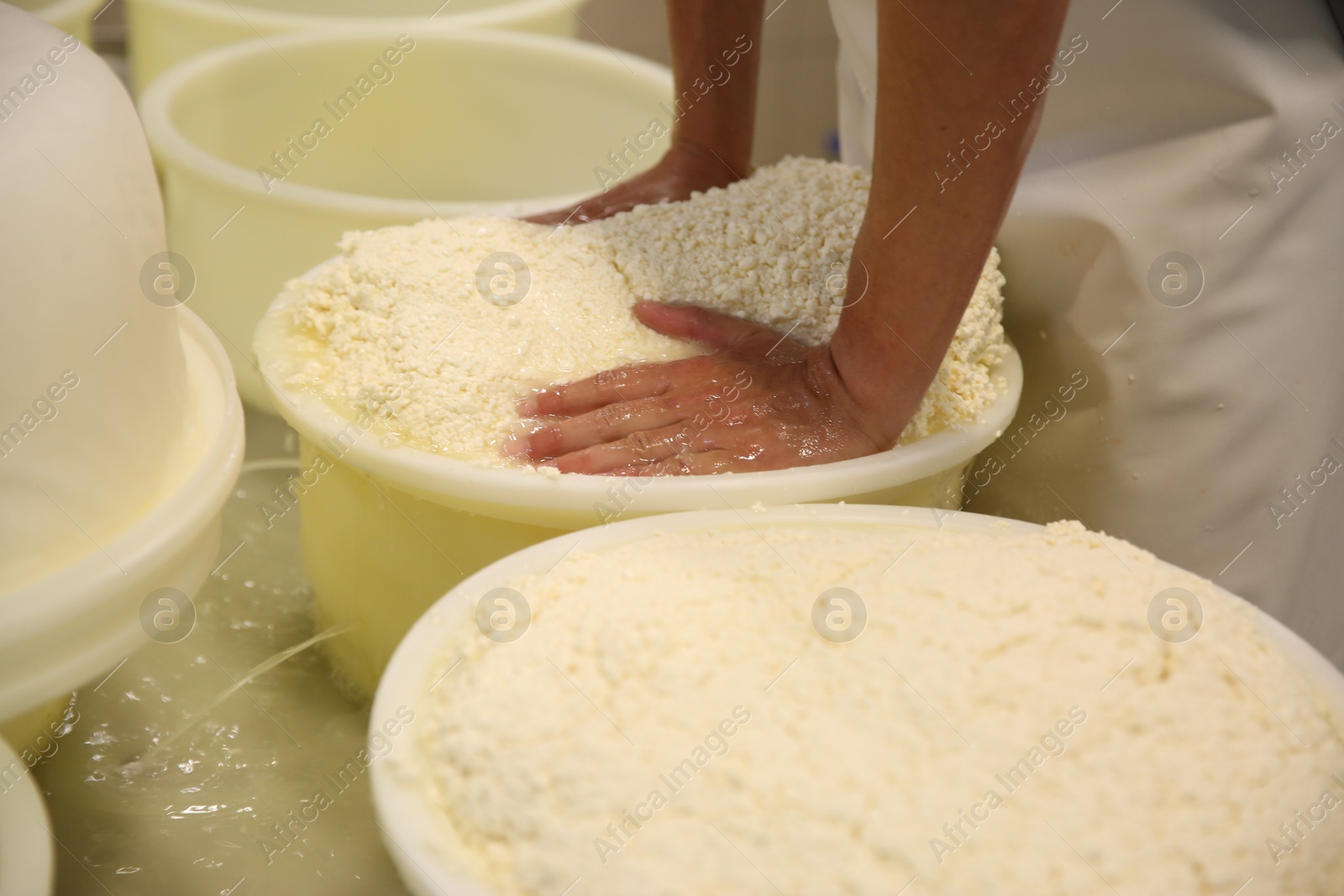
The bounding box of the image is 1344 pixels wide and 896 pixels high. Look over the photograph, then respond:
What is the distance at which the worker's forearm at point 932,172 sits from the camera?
0.57 metres

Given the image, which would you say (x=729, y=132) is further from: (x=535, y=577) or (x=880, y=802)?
(x=880, y=802)

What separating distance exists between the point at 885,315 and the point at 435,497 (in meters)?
0.29

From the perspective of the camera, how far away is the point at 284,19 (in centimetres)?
128

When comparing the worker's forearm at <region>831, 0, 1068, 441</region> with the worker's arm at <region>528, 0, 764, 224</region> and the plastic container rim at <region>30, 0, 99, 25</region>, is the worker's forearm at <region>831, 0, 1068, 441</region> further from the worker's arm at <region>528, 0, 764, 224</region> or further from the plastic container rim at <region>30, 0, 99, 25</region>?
the plastic container rim at <region>30, 0, 99, 25</region>

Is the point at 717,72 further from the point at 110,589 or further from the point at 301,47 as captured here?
the point at 110,589

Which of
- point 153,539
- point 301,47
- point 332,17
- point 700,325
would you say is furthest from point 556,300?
point 332,17

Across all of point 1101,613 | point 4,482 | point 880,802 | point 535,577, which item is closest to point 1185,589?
point 1101,613

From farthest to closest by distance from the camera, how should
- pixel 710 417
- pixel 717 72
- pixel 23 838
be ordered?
pixel 717 72 → pixel 710 417 → pixel 23 838

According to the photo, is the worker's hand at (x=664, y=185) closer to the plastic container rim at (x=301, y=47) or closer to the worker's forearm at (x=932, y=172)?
the plastic container rim at (x=301, y=47)

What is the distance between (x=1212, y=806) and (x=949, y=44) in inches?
14.9

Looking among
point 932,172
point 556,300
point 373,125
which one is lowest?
point 373,125

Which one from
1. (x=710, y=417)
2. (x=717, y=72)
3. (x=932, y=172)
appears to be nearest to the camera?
(x=932, y=172)

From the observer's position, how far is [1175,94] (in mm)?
772

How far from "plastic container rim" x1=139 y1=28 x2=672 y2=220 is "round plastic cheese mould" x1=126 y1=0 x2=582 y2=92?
3 cm
